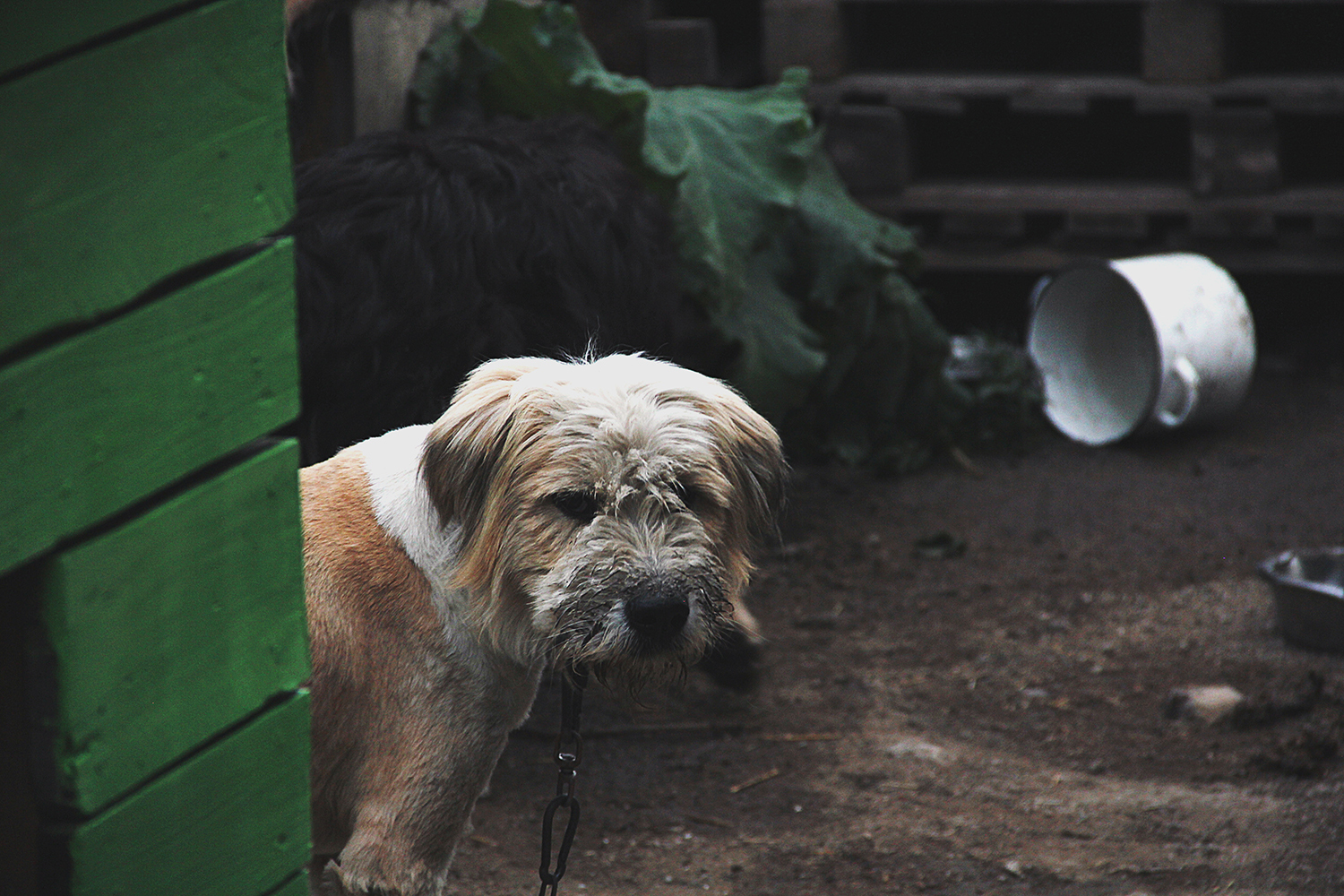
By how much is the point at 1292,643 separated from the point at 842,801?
5.33 ft

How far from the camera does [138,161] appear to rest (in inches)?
56.4

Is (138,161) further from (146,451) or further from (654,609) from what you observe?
(654,609)

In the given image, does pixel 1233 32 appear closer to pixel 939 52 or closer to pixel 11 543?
pixel 939 52

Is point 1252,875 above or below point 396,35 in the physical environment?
below

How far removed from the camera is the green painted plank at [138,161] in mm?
1323

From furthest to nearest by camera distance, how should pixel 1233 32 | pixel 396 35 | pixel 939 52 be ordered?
1. pixel 939 52
2. pixel 1233 32
3. pixel 396 35

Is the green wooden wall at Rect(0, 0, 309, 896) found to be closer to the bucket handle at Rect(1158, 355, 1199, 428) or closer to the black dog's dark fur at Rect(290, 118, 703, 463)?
the black dog's dark fur at Rect(290, 118, 703, 463)

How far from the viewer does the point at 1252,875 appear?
2.99 m

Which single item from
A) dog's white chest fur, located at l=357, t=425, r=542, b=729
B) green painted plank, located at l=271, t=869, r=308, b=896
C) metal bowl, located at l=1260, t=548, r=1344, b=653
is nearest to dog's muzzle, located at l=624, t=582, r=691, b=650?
dog's white chest fur, located at l=357, t=425, r=542, b=729

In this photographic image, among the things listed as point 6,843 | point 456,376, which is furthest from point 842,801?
point 6,843

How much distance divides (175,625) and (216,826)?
0.26 meters

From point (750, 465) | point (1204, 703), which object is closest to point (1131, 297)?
point (1204, 703)

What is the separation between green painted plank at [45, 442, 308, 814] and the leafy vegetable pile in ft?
9.57

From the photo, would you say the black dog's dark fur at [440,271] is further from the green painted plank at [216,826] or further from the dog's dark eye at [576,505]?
the green painted plank at [216,826]
